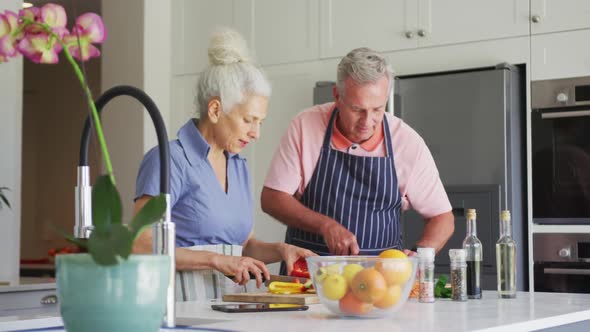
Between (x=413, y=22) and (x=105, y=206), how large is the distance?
10.5ft

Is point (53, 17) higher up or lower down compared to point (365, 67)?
lower down

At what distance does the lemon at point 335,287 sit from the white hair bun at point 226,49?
2.92 ft

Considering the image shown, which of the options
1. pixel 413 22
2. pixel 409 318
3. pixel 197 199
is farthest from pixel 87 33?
pixel 413 22

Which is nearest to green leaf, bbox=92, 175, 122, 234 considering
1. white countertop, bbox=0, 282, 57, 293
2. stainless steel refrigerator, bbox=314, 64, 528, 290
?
white countertop, bbox=0, 282, 57, 293

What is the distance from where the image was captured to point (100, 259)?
1013 mm

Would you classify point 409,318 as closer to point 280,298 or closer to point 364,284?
point 364,284

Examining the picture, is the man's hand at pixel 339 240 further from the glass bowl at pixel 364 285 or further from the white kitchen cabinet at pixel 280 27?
the white kitchen cabinet at pixel 280 27

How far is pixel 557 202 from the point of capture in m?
3.68

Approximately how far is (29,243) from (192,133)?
6.89 meters

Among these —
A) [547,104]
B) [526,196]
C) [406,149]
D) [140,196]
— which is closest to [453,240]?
[526,196]

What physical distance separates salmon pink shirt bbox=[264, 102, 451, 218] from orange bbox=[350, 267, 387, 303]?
1140 millimetres

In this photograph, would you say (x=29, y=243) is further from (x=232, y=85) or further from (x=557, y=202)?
(x=232, y=85)

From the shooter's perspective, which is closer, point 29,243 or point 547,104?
point 547,104

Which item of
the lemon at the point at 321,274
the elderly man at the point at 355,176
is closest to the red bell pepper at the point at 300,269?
the elderly man at the point at 355,176
